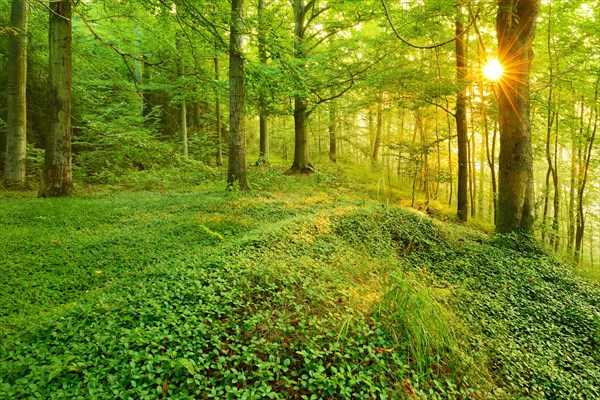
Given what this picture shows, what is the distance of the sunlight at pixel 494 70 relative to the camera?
316 inches

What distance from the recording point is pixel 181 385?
232cm

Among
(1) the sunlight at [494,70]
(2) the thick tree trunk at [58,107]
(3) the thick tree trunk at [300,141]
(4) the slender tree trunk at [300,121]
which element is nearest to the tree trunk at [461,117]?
(1) the sunlight at [494,70]

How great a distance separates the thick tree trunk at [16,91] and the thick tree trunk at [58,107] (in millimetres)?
1965

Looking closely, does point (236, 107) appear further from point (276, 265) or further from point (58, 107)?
point (276, 265)

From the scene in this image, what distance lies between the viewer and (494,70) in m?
8.26

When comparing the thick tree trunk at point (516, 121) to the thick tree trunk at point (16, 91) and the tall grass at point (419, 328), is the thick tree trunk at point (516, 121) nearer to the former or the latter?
the tall grass at point (419, 328)

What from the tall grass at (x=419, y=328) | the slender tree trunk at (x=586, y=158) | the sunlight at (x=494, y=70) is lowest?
the tall grass at (x=419, y=328)

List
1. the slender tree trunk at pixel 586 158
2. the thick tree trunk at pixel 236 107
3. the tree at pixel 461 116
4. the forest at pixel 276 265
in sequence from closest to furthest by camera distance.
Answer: the forest at pixel 276 265 → the thick tree trunk at pixel 236 107 → the tree at pixel 461 116 → the slender tree trunk at pixel 586 158

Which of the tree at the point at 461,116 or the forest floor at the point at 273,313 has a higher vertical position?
the tree at the point at 461,116

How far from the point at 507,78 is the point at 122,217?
32.6 ft

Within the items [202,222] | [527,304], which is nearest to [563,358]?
[527,304]

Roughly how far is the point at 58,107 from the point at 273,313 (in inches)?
306

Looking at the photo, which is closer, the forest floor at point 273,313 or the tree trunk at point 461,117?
the forest floor at point 273,313

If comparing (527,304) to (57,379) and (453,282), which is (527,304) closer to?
(453,282)
